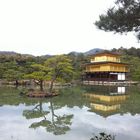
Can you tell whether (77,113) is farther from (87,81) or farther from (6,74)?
(87,81)

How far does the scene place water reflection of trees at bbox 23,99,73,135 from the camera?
11731 millimetres

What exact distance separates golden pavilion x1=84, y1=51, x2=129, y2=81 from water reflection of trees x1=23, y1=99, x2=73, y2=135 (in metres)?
29.6

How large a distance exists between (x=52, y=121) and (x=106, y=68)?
34266 millimetres

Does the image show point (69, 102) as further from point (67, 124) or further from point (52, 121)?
point (67, 124)

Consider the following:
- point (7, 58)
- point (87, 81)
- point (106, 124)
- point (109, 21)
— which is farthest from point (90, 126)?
point (7, 58)

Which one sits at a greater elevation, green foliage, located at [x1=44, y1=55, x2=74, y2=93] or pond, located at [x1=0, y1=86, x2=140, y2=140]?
green foliage, located at [x1=44, y1=55, x2=74, y2=93]

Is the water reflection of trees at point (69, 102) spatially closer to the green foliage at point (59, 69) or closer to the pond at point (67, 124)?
the pond at point (67, 124)

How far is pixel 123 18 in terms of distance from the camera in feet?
29.7

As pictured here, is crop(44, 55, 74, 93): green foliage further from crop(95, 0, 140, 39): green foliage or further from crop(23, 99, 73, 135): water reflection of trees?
crop(95, 0, 140, 39): green foliage

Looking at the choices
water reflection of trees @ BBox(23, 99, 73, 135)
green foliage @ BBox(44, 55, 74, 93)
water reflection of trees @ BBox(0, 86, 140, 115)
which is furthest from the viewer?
green foliage @ BBox(44, 55, 74, 93)

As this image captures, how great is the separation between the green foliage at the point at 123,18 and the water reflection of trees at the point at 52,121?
4223 mm

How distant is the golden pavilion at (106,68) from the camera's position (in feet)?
154

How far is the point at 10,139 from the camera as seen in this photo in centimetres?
1000

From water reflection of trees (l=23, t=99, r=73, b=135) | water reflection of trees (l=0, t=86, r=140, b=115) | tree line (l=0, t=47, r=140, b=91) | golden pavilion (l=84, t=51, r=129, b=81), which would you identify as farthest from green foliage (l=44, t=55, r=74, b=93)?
golden pavilion (l=84, t=51, r=129, b=81)
